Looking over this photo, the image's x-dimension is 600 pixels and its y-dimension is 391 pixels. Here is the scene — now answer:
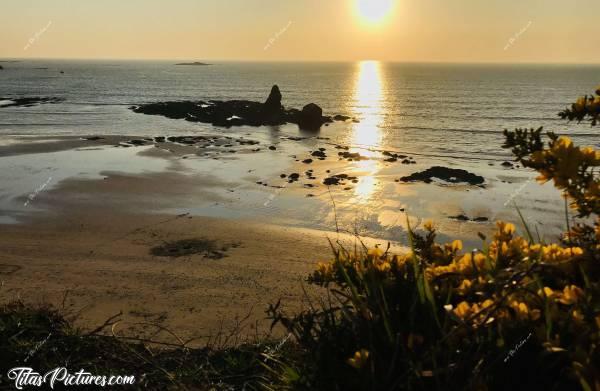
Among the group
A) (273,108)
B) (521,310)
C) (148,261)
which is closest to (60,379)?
(521,310)

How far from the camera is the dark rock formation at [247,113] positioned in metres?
43.8

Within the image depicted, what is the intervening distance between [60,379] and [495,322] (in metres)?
2.37

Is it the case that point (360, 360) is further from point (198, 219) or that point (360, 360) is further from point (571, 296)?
point (198, 219)

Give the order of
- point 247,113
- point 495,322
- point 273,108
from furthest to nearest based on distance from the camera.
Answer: point 273,108, point 247,113, point 495,322

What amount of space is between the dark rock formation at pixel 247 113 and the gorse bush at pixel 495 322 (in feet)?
133

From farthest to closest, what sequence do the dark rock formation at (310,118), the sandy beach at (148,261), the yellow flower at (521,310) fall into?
the dark rock formation at (310,118), the sandy beach at (148,261), the yellow flower at (521,310)

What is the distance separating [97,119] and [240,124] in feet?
44.9

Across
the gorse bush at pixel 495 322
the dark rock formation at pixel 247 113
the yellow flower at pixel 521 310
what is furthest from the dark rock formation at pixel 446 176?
the dark rock formation at pixel 247 113

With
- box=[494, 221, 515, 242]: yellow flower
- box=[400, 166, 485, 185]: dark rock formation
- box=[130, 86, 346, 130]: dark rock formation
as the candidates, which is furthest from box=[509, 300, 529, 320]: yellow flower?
box=[130, 86, 346, 130]: dark rock formation

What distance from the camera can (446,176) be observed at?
21.4 m

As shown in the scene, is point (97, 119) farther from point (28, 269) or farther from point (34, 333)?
point (34, 333)

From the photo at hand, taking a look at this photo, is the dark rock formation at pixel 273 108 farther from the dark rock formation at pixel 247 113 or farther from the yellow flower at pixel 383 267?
the yellow flower at pixel 383 267

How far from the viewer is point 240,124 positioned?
4306cm

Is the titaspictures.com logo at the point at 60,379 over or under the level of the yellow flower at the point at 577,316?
under
